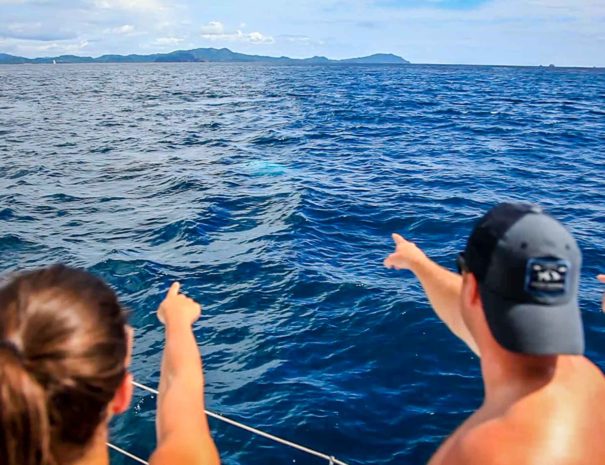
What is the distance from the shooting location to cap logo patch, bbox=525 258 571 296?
2.10m

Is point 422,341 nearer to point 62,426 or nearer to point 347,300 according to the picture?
point 347,300

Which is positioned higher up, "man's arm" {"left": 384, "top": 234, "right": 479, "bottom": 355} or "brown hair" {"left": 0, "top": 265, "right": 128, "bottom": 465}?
"brown hair" {"left": 0, "top": 265, "right": 128, "bottom": 465}

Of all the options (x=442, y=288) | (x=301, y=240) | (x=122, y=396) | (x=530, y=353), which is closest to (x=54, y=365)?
(x=122, y=396)

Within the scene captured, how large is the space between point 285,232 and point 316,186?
4.50 metres

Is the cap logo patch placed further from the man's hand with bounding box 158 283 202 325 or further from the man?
the man's hand with bounding box 158 283 202 325

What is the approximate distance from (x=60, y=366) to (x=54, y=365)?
0.7 inches

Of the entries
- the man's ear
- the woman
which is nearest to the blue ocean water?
the man's ear

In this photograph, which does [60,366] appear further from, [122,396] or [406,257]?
[406,257]

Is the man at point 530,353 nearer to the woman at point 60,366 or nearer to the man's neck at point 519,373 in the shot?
the man's neck at point 519,373

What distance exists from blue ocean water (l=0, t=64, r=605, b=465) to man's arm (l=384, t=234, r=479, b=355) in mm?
3072

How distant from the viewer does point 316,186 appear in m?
16.9

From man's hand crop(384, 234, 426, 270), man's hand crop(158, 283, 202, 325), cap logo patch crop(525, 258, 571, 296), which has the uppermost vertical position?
cap logo patch crop(525, 258, 571, 296)

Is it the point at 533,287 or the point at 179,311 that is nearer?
the point at 533,287

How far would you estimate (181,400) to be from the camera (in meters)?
2.43
